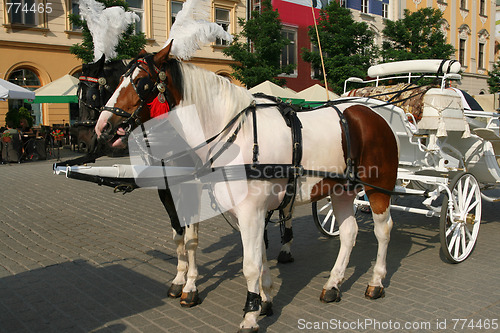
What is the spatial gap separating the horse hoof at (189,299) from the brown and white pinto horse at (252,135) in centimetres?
61

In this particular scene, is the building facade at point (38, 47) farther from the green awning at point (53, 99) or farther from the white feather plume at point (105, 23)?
the white feather plume at point (105, 23)

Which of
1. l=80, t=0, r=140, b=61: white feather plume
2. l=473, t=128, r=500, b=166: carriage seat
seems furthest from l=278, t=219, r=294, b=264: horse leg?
l=473, t=128, r=500, b=166: carriage seat

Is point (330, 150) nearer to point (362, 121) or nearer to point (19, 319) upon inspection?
point (362, 121)

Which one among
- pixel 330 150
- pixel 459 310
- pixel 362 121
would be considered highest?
pixel 362 121

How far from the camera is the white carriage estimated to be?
201 inches

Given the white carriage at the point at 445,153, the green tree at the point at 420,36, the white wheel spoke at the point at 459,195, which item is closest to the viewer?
the white carriage at the point at 445,153

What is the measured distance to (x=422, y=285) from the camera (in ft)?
14.6

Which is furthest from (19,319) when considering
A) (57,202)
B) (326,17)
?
(326,17)

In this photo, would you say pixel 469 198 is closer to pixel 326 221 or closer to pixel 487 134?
pixel 487 134

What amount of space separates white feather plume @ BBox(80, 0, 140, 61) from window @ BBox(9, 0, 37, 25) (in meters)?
16.5

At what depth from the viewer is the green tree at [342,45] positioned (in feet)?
66.9

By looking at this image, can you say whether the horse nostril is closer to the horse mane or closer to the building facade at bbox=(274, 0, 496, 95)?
the horse mane

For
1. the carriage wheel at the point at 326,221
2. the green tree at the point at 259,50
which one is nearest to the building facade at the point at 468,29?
the green tree at the point at 259,50

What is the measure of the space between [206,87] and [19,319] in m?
2.45
